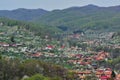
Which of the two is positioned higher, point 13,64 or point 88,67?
point 13,64

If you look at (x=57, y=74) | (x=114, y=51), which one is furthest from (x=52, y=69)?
(x=114, y=51)

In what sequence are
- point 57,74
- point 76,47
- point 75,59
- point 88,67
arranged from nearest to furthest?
point 57,74, point 88,67, point 75,59, point 76,47

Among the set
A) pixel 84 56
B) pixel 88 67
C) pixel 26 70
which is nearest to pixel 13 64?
pixel 26 70

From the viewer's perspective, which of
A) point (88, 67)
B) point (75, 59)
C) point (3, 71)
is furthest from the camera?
point (75, 59)

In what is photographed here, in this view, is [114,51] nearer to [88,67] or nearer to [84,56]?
[84,56]

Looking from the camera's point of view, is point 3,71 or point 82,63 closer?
point 3,71

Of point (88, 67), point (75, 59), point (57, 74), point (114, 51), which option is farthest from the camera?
point (114, 51)

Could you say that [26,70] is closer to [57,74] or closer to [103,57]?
[57,74]

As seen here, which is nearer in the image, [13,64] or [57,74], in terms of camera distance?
[13,64]

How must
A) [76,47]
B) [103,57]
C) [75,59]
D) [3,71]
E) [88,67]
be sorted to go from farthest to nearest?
[76,47] → [103,57] → [75,59] → [88,67] → [3,71]
